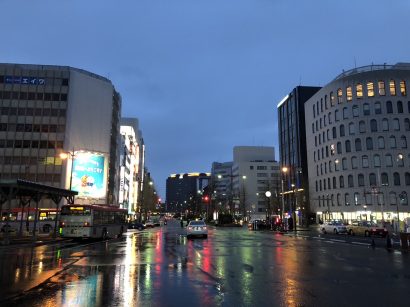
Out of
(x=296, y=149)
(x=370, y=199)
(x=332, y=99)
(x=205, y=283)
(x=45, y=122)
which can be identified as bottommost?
(x=205, y=283)

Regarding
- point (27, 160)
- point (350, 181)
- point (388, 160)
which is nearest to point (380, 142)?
point (388, 160)

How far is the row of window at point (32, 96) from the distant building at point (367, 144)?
61.0m

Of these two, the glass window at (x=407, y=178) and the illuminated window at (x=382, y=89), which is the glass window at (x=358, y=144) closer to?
the glass window at (x=407, y=178)

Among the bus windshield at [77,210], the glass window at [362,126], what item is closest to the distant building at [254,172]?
the glass window at [362,126]

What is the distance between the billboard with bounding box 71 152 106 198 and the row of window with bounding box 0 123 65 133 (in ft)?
40.2

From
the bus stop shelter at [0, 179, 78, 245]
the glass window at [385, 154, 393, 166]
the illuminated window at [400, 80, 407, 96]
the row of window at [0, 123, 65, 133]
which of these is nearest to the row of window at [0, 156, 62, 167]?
the row of window at [0, 123, 65, 133]

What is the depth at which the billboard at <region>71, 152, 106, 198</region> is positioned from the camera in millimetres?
67125

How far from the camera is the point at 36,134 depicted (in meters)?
78.6

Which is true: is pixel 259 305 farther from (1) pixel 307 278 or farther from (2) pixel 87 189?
(2) pixel 87 189

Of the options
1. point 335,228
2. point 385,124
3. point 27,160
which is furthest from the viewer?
point 385,124

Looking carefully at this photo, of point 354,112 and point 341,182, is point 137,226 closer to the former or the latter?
point 341,182

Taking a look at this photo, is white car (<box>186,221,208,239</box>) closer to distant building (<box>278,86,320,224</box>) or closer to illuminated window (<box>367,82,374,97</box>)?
illuminated window (<box>367,82,374,97</box>)

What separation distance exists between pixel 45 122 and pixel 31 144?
199 inches

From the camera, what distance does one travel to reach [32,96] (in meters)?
79.7
